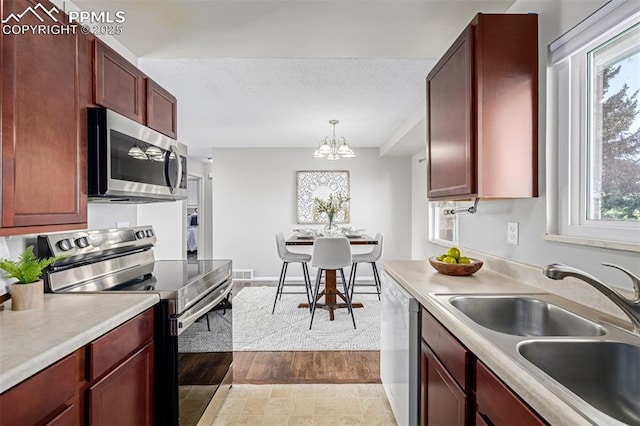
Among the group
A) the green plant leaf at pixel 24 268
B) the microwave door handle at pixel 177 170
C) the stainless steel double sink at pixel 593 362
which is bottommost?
the stainless steel double sink at pixel 593 362

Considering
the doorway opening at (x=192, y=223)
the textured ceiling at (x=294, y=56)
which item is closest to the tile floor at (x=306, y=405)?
the textured ceiling at (x=294, y=56)

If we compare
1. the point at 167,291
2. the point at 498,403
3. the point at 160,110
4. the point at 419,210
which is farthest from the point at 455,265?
the point at 419,210

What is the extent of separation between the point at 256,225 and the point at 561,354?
5284 millimetres

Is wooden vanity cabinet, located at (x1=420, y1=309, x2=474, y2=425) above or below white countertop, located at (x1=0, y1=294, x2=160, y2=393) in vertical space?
below

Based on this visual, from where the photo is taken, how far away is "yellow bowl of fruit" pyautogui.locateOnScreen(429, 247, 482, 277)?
1.85m

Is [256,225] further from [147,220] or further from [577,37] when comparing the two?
[577,37]

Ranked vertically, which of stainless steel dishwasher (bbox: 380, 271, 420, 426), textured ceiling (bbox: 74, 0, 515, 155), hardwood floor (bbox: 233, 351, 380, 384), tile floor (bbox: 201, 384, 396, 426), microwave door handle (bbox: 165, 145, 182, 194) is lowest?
tile floor (bbox: 201, 384, 396, 426)

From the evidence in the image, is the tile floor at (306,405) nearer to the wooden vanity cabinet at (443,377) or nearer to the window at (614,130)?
the wooden vanity cabinet at (443,377)

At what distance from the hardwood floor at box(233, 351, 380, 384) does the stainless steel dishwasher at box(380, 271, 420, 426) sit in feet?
1.48

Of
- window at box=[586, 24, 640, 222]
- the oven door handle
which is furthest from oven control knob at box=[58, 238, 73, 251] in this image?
window at box=[586, 24, 640, 222]

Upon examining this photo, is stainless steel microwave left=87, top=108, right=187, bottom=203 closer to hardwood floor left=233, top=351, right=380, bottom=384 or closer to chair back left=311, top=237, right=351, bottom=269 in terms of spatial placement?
hardwood floor left=233, top=351, right=380, bottom=384

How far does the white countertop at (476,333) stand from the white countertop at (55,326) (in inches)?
45.5

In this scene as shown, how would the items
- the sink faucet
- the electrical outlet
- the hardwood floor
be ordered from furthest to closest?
the hardwood floor, the electrical outlet, the sink faucet

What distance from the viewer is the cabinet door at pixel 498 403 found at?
0.77 m
